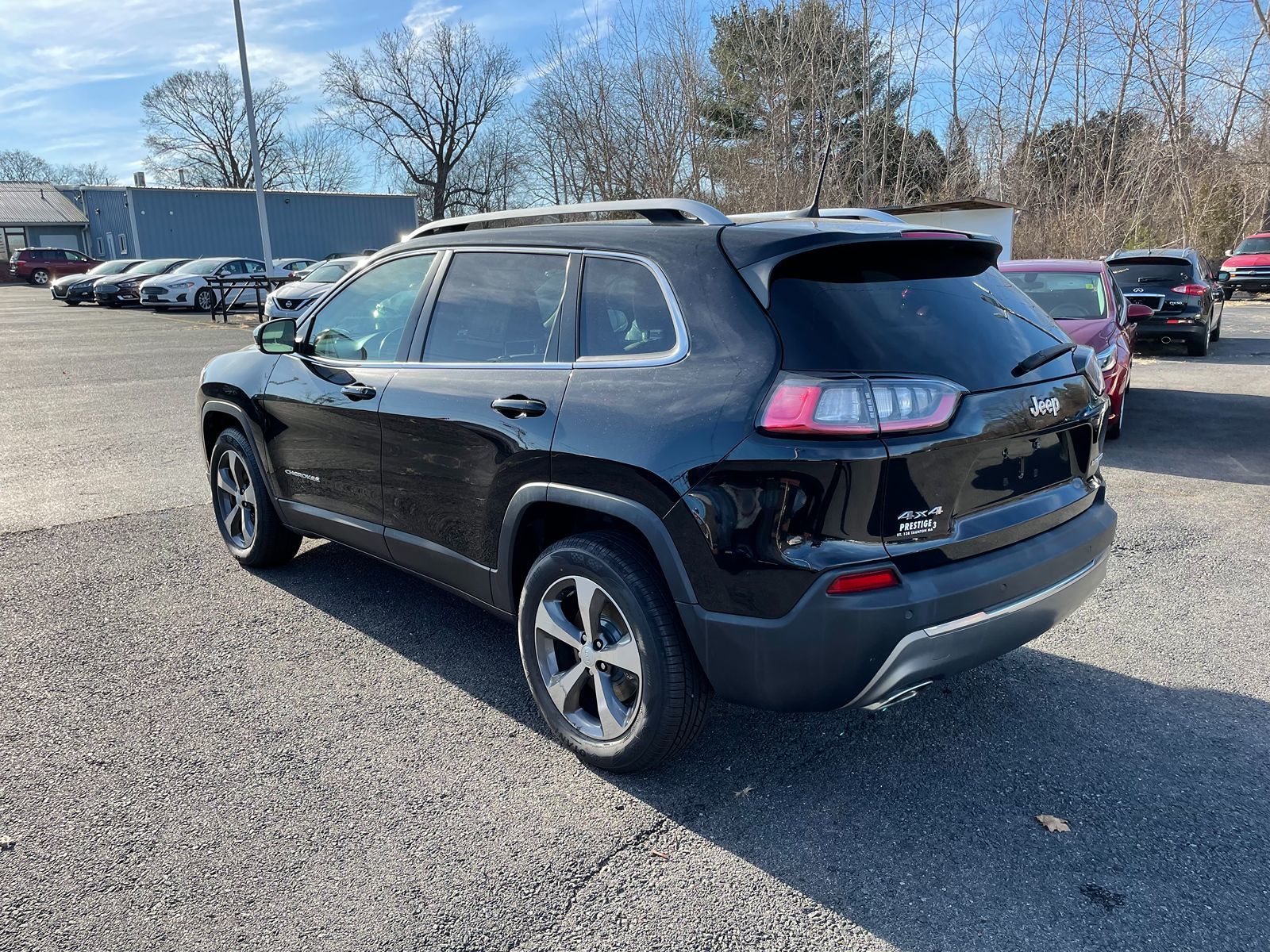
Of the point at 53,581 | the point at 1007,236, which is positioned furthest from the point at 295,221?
the point at 53,581

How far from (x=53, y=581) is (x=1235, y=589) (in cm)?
607

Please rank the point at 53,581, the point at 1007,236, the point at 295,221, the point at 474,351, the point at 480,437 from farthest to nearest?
the point at 295,221
the point at 1007,236
the point at 53,581
the point at 474,351
the point at 480,437

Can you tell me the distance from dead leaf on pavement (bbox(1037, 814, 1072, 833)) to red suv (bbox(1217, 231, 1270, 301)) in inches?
1069

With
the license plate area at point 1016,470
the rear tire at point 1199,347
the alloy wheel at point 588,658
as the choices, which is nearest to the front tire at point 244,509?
the alloy wheel at point 588,658

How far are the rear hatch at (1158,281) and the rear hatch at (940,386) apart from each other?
11704 millimetres

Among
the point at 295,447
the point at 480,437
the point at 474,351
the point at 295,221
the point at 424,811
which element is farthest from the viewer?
the point at 295,221

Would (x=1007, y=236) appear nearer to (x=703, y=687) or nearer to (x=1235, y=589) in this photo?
(x=1235, y=589)

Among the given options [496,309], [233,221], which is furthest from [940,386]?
[233,221]

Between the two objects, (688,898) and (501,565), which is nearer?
(688,898)

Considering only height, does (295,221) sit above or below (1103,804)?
above

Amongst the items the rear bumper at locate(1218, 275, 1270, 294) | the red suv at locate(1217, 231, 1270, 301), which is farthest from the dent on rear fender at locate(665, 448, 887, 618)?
the rear bumper at locate(1218, 275, 1270, 294)

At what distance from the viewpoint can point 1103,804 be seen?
2.79 meters

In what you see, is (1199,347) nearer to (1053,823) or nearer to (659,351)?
(1053,823)

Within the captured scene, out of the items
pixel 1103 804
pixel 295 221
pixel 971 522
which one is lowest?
pixel 1103 804
